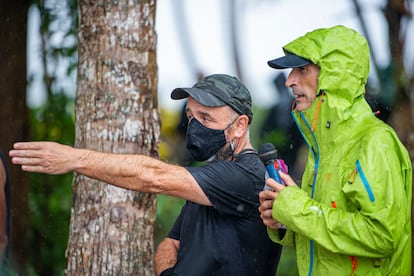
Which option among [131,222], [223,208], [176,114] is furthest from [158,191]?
[176,114]

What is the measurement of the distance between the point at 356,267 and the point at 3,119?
5137 mm

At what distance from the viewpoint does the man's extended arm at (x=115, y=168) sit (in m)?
3.29

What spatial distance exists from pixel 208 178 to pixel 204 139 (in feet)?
1.02

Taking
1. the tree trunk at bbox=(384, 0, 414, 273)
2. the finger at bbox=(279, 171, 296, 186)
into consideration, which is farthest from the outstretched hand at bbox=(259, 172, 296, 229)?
the tree trunk at bbox=(384, 0, 414, 273)

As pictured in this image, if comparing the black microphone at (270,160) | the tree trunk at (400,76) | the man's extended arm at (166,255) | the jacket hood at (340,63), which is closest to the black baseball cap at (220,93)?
the black microphone at (270,160)

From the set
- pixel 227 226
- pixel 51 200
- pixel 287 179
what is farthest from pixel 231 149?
pixel 51 200

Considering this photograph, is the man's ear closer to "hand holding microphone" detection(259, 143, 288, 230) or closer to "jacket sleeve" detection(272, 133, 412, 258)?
"hand holding microphone" detection(259, 143, 288, 230)

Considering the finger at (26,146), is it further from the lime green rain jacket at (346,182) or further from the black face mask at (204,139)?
the lime green rain jacket at (346,182)

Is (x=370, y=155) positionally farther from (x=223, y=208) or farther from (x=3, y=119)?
(x=3, y=119)

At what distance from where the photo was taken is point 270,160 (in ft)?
11.3

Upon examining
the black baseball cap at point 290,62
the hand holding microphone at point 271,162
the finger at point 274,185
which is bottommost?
the finger at point 274,185

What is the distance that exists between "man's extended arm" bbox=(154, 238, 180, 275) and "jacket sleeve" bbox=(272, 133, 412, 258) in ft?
3.18

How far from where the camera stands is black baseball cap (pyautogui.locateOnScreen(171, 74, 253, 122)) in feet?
12.4

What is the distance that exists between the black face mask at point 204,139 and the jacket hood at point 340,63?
650 millimetres
